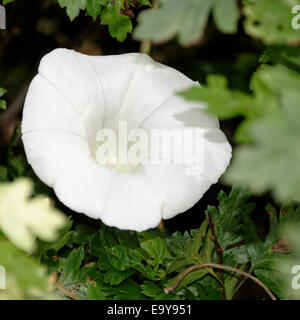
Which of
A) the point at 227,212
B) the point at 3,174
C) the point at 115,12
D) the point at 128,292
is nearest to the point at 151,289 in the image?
the point at 128,292

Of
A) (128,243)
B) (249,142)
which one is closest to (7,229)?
(249,142)

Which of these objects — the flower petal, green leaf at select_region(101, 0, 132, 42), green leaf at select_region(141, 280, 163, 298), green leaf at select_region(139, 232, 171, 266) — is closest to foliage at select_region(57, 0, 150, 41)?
green leaf at select_region(101, 0, 132, 42)

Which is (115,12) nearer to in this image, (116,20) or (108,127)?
(116,20)

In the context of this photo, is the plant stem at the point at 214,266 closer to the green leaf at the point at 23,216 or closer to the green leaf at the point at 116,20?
the green leaf at the point at 23,216

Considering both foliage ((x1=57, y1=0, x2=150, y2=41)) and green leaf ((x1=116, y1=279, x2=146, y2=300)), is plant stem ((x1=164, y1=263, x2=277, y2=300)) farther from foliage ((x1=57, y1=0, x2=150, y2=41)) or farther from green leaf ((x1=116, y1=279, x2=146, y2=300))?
foliage ((x1=57, y1=0, x2=150, y2=41))

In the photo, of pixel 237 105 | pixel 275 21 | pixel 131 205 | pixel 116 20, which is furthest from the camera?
pixel 116 20

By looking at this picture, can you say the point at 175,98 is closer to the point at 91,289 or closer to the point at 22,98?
the point at 91,289
